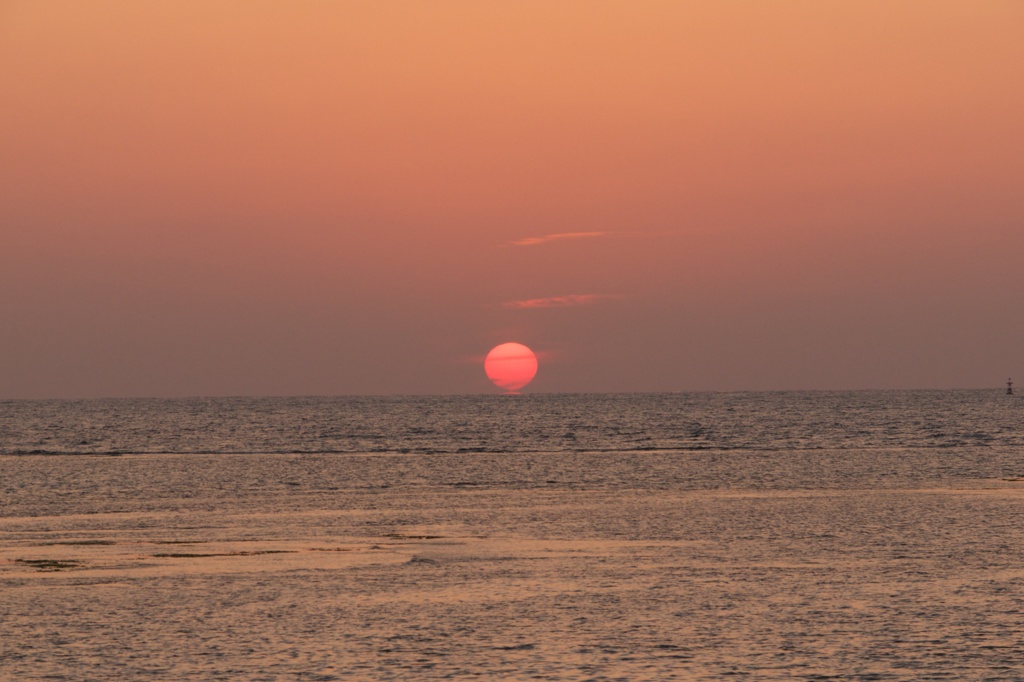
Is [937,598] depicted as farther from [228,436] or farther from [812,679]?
[228,436]

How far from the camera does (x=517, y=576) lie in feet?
95.6

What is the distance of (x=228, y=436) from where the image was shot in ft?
437

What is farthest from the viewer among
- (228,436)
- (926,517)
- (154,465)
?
(228,436)

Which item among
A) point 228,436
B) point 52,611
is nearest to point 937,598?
point 52,611

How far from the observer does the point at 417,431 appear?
14075 cm

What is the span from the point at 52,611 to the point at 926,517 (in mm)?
Result: 28954

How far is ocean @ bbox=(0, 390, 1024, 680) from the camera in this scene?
66.7 feet

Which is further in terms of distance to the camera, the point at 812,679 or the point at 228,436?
the point at 228,436

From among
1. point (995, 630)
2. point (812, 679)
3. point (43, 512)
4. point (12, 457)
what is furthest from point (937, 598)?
point (12, 457)

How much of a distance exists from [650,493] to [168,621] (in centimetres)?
3320

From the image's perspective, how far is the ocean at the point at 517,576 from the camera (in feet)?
66.7

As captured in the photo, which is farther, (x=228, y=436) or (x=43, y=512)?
(x=228, y=436)

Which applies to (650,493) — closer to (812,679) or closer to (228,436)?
(812,679)

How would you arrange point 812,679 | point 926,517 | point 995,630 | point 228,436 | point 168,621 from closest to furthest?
1. point 812,679
2. point 995,630
3. point 168,621
4. point 926,517
5. point 228,436
